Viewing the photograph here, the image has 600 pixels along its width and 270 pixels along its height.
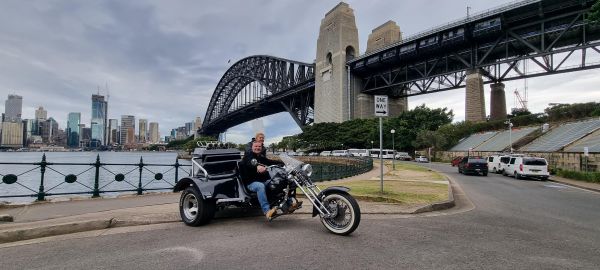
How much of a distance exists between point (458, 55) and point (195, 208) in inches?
2453

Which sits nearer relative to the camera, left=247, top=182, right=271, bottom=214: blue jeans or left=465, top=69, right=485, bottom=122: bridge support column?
left=247, top=182, right=271, bottom=214: blue jeans

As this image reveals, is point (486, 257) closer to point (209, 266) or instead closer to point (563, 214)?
point (209, 266)

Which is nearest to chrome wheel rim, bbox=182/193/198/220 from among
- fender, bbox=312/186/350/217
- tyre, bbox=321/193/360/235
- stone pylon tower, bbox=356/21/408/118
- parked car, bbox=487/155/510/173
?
fender, bbox=312/186/350/217

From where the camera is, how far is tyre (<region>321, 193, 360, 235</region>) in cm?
514

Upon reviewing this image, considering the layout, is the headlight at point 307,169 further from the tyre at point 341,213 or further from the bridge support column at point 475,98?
the bridge support column at point 475,98

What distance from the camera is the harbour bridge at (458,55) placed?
153 ft

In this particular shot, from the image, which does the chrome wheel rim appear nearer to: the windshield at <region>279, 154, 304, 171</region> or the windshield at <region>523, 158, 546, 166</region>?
the windshield at <region>279, 154, 304, 171</region>

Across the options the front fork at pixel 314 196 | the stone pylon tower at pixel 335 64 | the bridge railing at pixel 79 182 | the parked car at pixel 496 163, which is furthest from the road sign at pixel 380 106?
the stone pylon tower at pixel 335 64

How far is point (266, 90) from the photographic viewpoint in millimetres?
107188

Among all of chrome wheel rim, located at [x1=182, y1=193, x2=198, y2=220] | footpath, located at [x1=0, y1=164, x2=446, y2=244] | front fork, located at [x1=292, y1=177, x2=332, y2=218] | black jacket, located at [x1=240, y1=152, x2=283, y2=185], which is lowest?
footpath, located at [x1=0, y1=164, x2=446, y2=244]

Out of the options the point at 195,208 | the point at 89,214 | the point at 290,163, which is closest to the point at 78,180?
the point at 89,214

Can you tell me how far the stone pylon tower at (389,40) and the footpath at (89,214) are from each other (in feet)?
231

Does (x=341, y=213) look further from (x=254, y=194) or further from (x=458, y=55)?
(x=458, y=55)

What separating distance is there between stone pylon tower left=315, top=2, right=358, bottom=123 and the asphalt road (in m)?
69.7
